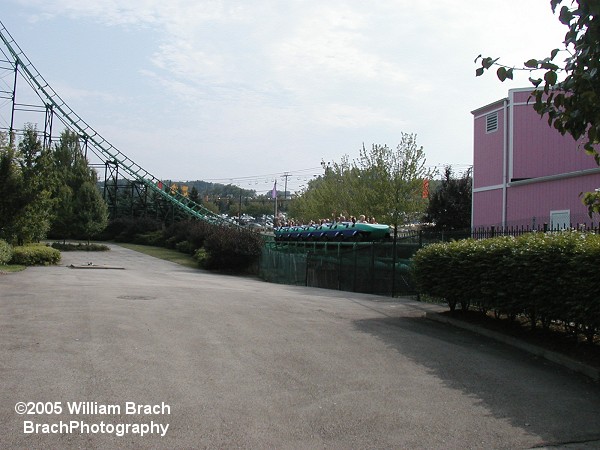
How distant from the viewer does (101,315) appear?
35.4 ft

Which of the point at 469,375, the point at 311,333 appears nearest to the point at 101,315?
the point at 311,333

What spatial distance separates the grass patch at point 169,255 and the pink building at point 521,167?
20600mm

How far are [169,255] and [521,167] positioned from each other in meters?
30.4

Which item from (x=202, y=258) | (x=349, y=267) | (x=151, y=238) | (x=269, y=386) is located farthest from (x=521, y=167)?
(x=151, y=238)

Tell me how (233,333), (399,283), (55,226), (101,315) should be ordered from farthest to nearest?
(55,226), (399,283), (101,315), (233,333)

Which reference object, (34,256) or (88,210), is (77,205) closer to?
(88,210)

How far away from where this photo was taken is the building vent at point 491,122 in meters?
26.4

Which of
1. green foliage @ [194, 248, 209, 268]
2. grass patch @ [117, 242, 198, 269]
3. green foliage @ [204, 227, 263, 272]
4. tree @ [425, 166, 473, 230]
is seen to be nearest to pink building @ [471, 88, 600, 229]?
green foliage @ [204, 227, 263, 272]

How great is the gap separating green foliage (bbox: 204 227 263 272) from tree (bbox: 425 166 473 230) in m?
13.9

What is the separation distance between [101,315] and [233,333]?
2.75 m

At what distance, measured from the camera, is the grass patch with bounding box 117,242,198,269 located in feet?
138

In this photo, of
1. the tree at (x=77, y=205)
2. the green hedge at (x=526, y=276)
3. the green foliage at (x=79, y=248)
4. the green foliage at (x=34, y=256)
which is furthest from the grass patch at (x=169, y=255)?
the green hedge at (x=526, y=276)

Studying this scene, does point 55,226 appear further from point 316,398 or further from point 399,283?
point 316,398

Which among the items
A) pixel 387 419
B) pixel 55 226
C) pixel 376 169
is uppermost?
pixel 376 169
